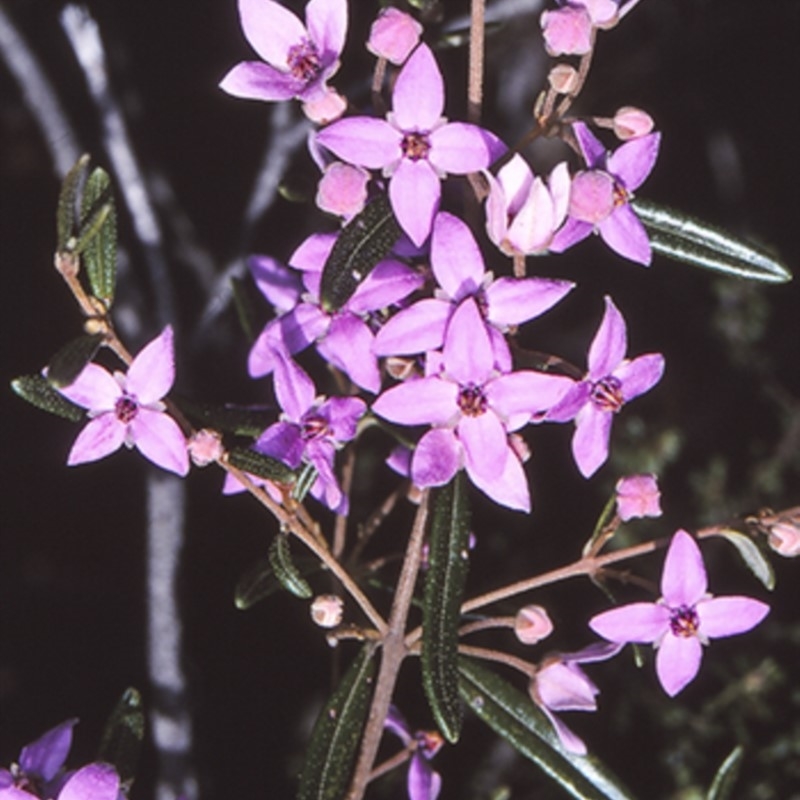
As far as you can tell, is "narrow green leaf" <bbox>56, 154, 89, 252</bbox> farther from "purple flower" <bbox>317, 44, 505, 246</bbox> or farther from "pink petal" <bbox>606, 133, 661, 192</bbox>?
"pink petal" <bbox>606, 133, 661, 192</bbox>

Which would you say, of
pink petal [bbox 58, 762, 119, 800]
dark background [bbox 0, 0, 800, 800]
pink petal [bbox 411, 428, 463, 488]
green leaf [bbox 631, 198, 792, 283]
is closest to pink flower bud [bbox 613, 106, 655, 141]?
green leaf [bbox 631, 198, 792, 283]

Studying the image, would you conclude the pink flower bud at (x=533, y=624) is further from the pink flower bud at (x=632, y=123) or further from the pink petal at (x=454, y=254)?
the pink flower bud at (x=632, y=123)

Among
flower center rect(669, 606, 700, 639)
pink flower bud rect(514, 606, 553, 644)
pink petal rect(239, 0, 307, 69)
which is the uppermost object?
pink petal rect(239, 0, 307, 69)

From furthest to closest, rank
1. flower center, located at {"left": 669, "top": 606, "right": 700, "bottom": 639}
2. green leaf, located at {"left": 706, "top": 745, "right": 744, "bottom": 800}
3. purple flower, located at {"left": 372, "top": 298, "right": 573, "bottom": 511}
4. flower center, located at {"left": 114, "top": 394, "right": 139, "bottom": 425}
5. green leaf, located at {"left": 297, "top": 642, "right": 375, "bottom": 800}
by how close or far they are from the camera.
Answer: green leaf, located at {"left": 706, "top": 745, "right": 744, "bottom": 800}, green leaf, located at {"left": 297, "top": 642, "right": 375, "bottom": 800}, flower center, located at {"left": 669, "top": 606, "right": 700, "bottom": 639}, flower center, located at {"left": 114, "top": 394, "right": 139, "bottom": 425}, purple flower, located at {"left": 372, "top": 298, "right": 573, "bottom": 511}

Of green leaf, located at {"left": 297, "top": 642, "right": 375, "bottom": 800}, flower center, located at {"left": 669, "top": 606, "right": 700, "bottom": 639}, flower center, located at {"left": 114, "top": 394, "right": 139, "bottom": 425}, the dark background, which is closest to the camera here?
flower center, located at {"left": 114, "top": 394, "right": 139, "bottom": 425}

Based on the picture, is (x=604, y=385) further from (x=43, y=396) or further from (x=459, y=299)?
(x=43, y=396)

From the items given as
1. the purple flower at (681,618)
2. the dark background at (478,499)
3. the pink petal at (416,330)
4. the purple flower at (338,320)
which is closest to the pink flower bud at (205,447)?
the purple flower at (338,320)

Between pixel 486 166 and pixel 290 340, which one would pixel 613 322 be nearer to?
pixel 486 166
